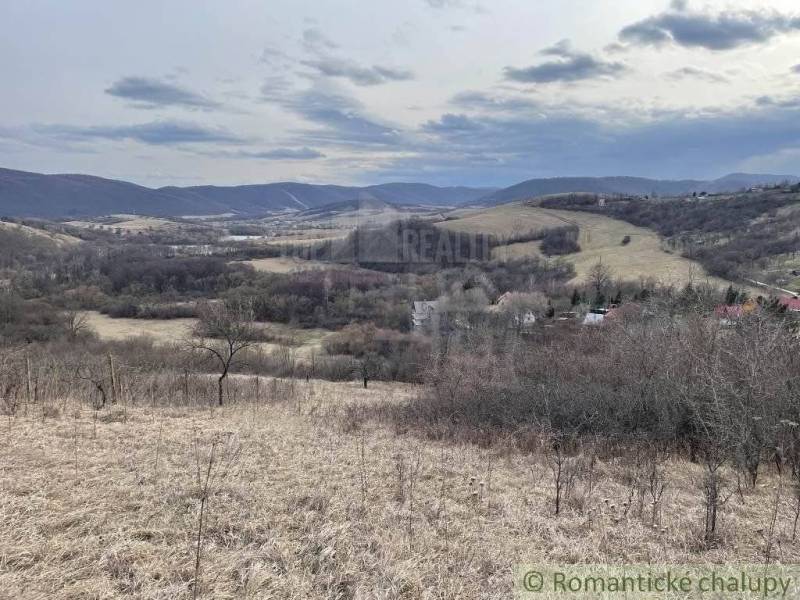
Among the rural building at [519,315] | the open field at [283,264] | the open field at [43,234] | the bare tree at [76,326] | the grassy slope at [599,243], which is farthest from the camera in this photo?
the open field at [43,234]

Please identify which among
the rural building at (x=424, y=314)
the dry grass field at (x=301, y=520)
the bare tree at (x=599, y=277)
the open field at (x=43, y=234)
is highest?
the open field at (x=43, y=234)

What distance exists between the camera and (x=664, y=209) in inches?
4235

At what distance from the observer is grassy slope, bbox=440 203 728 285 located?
67938 millimetres

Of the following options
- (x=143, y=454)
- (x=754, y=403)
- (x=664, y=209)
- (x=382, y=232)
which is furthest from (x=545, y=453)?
(x=664, y=209)

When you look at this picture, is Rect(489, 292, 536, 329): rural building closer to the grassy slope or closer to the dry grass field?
the grassy slope

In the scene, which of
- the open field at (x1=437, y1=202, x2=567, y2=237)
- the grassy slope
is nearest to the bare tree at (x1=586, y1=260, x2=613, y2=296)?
the grassy slope

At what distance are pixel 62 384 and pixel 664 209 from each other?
4598 inches

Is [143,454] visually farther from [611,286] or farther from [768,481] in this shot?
[611,286]

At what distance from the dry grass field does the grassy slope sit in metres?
62.7

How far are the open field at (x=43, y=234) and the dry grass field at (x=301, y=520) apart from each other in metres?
Answer: 125

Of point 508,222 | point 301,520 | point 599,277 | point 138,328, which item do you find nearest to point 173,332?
point 138,328

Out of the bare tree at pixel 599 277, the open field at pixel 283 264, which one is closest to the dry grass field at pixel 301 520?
the bare tree at pixel 599 277

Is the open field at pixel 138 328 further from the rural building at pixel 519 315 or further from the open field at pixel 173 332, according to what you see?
the rural building at pixel 519 315

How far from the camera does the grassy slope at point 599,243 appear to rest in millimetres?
67938
